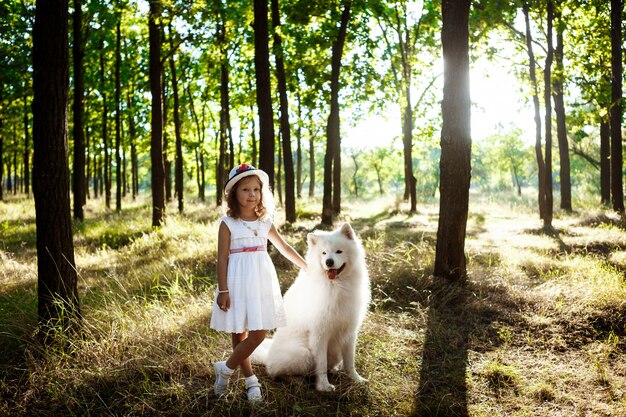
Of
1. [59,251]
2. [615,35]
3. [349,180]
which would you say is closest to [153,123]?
[59,251]

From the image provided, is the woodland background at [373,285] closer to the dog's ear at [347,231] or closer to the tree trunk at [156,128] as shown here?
the tree trunk at [156,128]

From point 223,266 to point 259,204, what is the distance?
679 millimetres

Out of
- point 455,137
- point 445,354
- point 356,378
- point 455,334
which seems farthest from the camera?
point 455,137

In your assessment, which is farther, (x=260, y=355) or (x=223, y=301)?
(x=260, y=355)

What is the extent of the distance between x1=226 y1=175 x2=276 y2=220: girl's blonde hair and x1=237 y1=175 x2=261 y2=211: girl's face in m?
0.04

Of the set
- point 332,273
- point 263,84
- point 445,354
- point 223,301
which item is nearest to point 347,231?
point 332,273

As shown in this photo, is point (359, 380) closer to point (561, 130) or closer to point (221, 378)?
point (221, 378)

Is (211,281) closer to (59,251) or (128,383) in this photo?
(59,251)

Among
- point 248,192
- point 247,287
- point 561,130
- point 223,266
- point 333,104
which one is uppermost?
point 333,104

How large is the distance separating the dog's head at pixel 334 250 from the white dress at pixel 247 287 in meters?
0.51

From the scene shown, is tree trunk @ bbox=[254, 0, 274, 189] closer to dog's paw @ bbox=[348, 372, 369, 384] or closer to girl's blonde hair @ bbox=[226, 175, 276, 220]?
girl's blonde hair @ bbox=[226, 175, 276, 220]

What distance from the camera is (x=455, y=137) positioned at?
23.9 feet

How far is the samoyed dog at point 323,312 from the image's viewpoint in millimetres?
4152

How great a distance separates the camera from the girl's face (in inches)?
153
